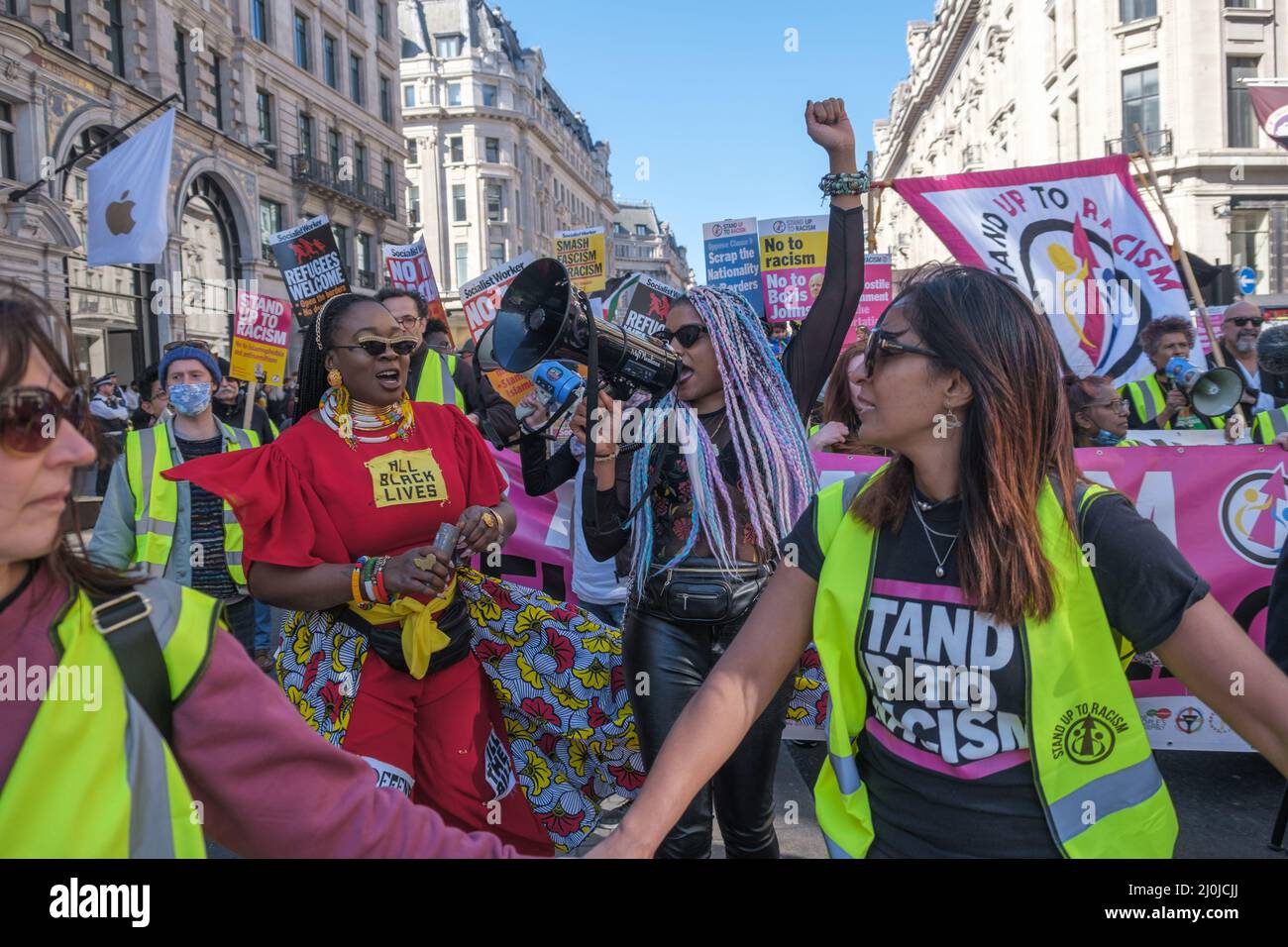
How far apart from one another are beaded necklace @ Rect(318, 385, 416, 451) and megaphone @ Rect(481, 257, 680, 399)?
508 mm

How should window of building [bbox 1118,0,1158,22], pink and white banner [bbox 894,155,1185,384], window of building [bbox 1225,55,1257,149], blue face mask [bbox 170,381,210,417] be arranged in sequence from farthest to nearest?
window of building [bbox 1118,0,1158,22] < window of building [bbox 1225,55,1257,149] < pink and white banner [bbox 894,155,1185,384] < blue face mask [bbox 170,381,210,417]

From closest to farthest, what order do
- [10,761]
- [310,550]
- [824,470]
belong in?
[10,761] < [310,550] < [824,470]

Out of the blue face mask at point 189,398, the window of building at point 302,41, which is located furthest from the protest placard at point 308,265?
the window of building at point 302,41

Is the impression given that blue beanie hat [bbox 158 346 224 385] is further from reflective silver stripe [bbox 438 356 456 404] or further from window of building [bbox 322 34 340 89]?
window of building [bbox 322 34 340 89]

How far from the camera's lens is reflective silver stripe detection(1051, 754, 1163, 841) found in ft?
5.40

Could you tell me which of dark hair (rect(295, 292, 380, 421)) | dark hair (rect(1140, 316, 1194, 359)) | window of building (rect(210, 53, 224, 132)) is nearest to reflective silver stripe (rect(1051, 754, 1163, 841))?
dark hair (rect(295, 292, 380, 421))

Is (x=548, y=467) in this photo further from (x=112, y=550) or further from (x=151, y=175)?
(x=151, y=175)

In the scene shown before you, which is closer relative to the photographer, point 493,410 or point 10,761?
point 10,761

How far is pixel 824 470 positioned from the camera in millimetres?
4914

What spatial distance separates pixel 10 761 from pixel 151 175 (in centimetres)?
1091

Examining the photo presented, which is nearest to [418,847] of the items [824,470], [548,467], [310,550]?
[310,550]

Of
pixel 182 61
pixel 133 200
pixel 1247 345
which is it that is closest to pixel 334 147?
pixel 182 61

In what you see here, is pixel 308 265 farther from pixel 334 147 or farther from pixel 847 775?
pixel 334 147
